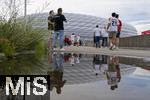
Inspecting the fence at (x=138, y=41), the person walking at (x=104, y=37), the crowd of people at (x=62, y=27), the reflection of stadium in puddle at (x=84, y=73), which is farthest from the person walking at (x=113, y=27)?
the reflection of stadium in puddle at (x=84, y=73)

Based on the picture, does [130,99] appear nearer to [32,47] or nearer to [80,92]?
[80,92]

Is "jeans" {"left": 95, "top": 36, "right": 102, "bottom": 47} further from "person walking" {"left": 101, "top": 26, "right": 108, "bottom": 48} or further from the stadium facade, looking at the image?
the stadium facade

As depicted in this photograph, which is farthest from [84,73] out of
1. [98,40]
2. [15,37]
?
[98,40]

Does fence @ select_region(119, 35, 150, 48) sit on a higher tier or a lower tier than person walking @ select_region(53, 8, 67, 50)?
lower

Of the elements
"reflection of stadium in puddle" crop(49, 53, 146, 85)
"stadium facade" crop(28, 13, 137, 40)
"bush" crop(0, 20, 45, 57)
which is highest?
"bush" crop(0, 20, 45, 57)

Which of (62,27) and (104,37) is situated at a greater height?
(62,27)

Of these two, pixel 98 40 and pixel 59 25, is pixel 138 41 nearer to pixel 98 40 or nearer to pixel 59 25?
pixel 98 40

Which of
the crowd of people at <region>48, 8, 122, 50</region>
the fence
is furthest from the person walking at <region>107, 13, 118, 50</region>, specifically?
the fence

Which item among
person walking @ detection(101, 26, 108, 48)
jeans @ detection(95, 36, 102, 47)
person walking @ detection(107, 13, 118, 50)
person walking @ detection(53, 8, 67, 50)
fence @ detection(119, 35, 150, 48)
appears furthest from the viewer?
fence @ detection(119, 35, 150, 48)

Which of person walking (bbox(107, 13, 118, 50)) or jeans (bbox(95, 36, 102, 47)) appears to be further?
jeans (bbox(95, 36, 102, 47))

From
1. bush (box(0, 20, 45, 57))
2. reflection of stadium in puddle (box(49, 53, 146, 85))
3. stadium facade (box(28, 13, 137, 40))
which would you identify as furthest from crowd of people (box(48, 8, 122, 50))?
stadium facade (box(28, 13, 137, 40))

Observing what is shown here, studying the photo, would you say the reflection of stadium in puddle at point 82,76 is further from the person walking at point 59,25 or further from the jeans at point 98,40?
the jeans at point 98,40

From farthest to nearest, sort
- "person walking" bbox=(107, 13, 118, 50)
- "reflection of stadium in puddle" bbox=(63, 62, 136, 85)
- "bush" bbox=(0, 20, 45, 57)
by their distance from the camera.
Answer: "person walking" bbox=(107, 13, 118, 50), "bush" bbox=(0, 20, 45, 57), "reflection of stadium in puddle" bbox=(63, 62, 136, 85)

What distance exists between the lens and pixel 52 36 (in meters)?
18.5
